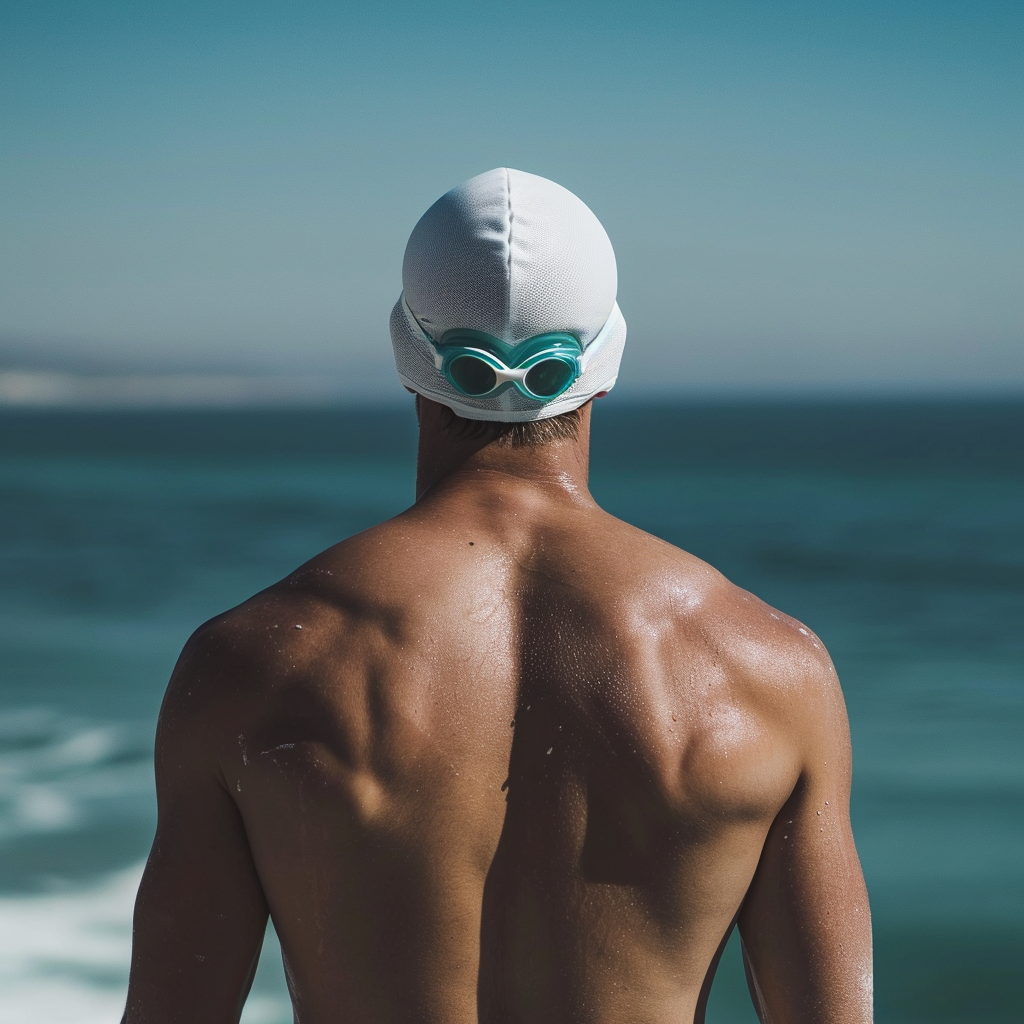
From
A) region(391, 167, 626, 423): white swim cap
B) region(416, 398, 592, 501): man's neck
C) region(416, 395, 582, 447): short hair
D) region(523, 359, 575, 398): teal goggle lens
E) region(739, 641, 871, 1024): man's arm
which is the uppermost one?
region(391, 167, 626, 423): white swim cap

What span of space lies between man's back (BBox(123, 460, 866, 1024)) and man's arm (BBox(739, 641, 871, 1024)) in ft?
0.19

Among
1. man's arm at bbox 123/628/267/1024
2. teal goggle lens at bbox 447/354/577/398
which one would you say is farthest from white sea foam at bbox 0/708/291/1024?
teal goggle lens at bbox 447/354/577/398

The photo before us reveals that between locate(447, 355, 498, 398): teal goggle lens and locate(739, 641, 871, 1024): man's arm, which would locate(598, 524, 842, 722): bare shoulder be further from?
locate(447, 355, 498, 398): teal goggle lens

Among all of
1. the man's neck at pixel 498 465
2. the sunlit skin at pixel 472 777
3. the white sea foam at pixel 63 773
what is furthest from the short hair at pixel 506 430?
the white sea foam at pixel 63 773

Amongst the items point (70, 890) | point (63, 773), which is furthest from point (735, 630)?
point (63, 773)

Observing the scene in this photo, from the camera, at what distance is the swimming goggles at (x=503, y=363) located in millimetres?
1493

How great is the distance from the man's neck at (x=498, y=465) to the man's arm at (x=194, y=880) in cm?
37

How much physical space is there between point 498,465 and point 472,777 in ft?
1.36

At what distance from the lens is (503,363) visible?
150 centimetres

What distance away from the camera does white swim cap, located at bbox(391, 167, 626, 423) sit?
1.50 m

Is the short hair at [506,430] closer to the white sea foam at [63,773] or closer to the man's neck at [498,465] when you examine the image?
the man's neck at [498,465]

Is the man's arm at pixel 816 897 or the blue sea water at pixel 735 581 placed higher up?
the man's arm at pixel 816 897

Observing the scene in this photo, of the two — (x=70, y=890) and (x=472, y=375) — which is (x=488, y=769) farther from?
(x=70, y=890)

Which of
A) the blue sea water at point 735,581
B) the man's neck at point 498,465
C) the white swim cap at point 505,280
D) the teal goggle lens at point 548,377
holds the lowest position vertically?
the blue sea water at point 735,581
